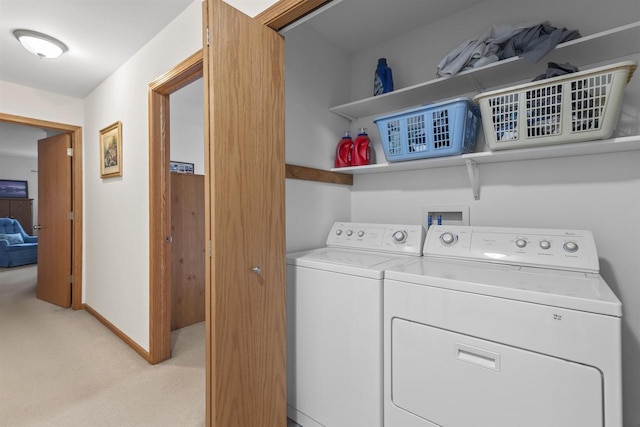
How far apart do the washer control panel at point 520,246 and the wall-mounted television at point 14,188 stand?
31.6 feet

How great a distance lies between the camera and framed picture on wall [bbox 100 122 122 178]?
266cm

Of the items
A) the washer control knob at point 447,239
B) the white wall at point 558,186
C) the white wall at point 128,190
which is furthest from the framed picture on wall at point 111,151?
the washer control knob at point 447,239

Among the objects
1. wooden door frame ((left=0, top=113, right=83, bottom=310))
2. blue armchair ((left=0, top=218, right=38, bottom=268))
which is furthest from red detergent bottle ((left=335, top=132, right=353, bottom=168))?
blue armchair ((left=0, top=218, right=38, bottom=268))

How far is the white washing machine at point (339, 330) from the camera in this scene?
129 cm

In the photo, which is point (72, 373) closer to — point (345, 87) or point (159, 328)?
point (159, 328)

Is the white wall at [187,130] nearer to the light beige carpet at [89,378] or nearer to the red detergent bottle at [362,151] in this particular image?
the light beige carpet at [89,378]

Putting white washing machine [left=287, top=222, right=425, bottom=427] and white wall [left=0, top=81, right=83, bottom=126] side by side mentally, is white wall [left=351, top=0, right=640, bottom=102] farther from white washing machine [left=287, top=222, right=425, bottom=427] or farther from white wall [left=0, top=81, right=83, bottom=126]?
white wall [left=0, top=81, right=83, bottom=126]

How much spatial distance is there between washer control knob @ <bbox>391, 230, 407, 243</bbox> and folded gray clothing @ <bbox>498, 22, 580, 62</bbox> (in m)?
1.01

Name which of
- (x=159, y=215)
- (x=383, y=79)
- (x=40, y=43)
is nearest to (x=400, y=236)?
(x=383, y=79)

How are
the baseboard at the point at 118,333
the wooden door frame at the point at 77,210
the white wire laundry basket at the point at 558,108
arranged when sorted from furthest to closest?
the wooden door frame at the point at 77,210 → the baseboard at the point at 118,333 → the white wire laundry basket at the point at 558,108

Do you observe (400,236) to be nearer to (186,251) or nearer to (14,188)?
(186,251)

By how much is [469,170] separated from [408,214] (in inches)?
20.3

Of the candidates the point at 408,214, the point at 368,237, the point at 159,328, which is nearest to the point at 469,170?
the point at 408,214

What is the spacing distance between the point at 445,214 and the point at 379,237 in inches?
17.9
